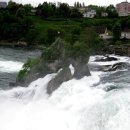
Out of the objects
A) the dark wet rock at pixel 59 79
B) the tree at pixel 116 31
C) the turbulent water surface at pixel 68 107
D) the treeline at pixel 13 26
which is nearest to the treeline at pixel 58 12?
the treeline at pixel 13 26

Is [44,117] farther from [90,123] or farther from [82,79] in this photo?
[82,79]

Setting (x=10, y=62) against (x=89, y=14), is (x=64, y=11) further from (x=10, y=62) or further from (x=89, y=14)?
(x=10, y=62)

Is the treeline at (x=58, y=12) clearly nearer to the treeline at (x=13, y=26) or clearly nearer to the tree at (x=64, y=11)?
the tree at (x=64, y=11)

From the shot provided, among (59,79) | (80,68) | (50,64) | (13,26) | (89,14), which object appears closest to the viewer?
(59,79)

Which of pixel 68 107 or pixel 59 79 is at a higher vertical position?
pixel 59 79

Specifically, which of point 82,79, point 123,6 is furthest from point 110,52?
point 123,6

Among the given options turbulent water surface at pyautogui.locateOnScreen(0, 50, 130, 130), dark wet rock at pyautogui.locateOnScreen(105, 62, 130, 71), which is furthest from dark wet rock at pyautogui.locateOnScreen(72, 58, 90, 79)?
dark wet rock at pyautogui.locateOnScreen(105, 62, 130, 71)

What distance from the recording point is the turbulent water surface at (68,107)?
2467 cm

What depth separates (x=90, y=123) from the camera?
24.7 metres

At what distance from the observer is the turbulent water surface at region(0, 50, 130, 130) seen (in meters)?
24.7

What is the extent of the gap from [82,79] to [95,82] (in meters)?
1.37

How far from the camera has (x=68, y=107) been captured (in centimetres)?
2742

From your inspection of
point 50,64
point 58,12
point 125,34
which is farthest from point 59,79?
point 58,12

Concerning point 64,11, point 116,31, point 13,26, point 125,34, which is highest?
point 64,11
